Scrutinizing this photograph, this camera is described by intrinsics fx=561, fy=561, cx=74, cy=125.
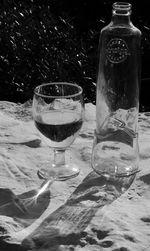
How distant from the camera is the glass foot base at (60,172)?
55.0 inches

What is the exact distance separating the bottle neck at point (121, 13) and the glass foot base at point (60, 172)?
1.26 ft

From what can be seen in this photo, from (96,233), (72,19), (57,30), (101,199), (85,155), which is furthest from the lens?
(72,19)

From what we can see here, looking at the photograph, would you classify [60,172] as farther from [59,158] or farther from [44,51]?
[44,51]

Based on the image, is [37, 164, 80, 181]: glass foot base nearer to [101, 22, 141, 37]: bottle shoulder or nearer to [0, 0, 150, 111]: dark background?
[101, 22, 141, 37]: bottle shoulder

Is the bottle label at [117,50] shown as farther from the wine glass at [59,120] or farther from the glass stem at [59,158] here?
the glass stem at [59,158]

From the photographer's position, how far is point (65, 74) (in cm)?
300

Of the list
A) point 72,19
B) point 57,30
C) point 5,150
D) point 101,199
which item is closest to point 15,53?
point 57,30

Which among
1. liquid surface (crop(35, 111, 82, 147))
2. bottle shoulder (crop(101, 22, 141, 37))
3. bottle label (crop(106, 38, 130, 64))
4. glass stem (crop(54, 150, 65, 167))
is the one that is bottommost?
glass stem (crop(54, 150, 65, 167))

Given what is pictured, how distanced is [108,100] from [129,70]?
97mm

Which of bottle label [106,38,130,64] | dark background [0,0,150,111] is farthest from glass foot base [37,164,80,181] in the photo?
dark background [0,0,150,111]

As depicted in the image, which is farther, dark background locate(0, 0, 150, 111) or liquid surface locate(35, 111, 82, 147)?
dark background locate(0, 0, 150, 111)

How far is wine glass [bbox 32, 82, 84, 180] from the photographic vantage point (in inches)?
53.0

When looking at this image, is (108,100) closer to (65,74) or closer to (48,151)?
(48,151)

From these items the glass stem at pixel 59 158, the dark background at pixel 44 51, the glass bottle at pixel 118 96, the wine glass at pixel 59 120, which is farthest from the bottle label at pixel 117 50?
the dark background at pixel 44 51
